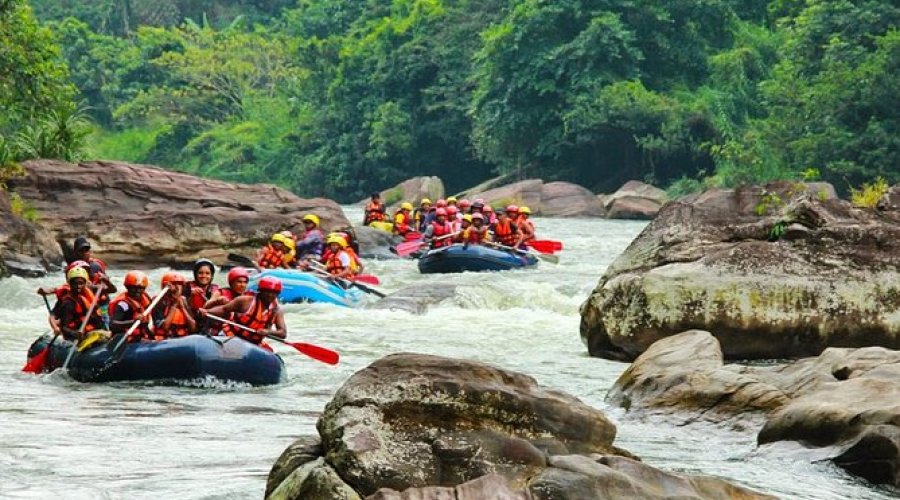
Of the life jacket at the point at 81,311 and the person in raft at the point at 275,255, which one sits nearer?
the life jacket at the point at 81,311

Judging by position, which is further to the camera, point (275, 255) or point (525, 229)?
point (525, 229)

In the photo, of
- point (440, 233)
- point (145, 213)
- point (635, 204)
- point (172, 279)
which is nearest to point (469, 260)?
point (440, 233)

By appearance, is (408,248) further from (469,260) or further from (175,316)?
(175,316)

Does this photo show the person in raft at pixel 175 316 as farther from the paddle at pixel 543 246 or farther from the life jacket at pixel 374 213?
the life jacket at pixel 374 213

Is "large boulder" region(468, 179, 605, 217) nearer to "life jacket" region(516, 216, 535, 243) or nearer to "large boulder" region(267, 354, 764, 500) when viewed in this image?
"life jacket" region(516, 216, 535, 243)

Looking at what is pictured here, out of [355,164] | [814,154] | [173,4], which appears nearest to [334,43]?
[355,164]

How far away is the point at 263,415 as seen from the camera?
10211 mm

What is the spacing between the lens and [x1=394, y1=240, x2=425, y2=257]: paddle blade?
83.0 ft

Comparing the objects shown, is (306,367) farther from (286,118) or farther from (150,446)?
(286,118)

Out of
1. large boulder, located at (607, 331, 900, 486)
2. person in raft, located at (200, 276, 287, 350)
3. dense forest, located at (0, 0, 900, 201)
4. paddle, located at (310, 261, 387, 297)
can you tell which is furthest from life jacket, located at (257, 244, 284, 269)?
large boulder, located at (607, 331, 900, 486)

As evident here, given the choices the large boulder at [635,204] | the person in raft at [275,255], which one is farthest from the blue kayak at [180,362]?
the large boulder at [635,204]

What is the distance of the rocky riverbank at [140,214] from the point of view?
22.6m

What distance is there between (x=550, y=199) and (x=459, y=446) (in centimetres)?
3499

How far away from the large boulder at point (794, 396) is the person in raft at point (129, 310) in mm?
3586
